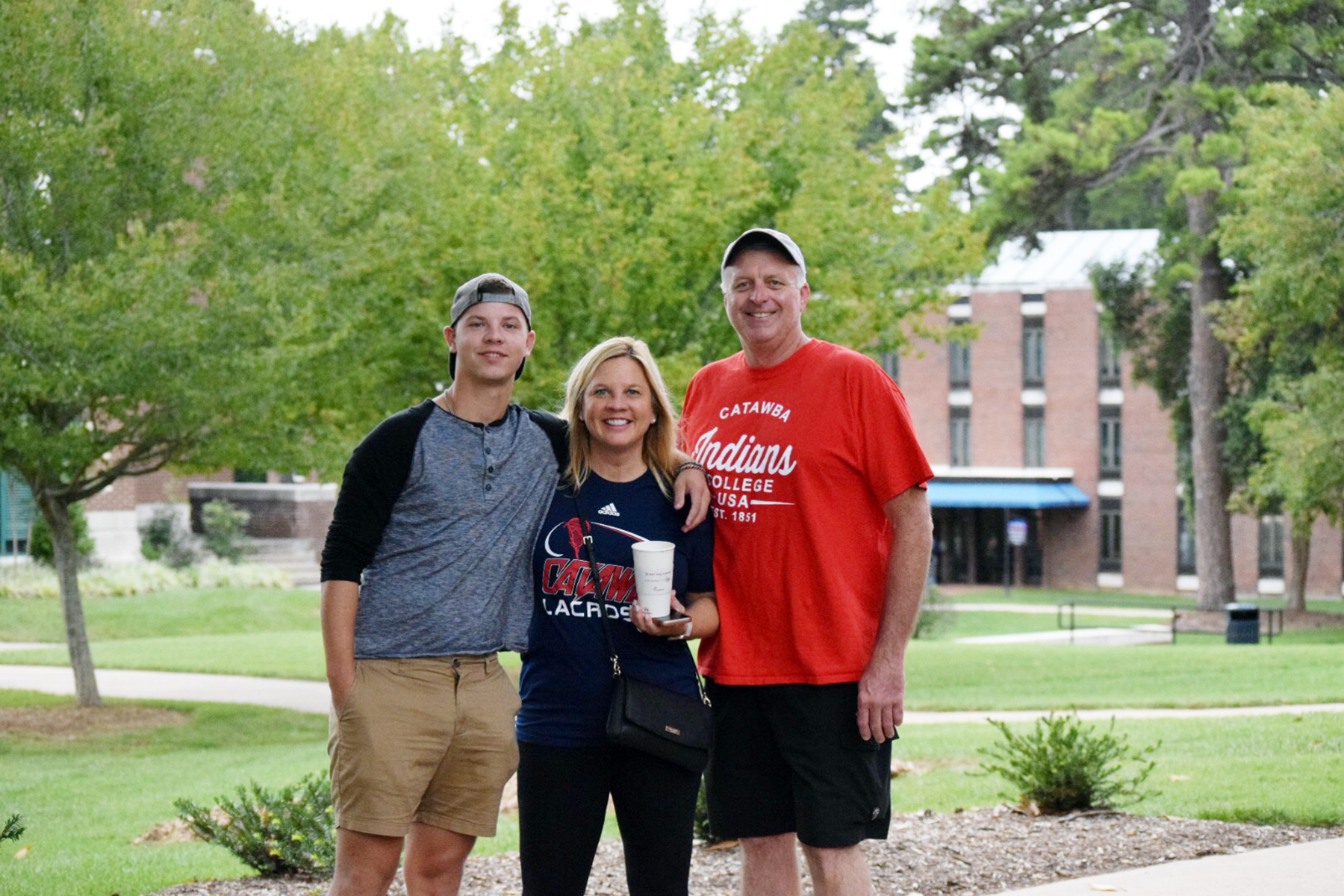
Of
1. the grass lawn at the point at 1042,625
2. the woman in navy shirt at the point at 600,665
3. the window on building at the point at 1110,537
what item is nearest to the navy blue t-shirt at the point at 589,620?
the woman in navy shirt at the point at 600,665

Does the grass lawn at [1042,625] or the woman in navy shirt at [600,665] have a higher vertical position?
the woman in navy shirt at [600,665]

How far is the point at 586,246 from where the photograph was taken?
14023mm

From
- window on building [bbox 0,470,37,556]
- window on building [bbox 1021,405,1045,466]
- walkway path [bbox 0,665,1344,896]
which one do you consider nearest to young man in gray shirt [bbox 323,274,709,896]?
walkway path [bbox 0,665,1344,896]

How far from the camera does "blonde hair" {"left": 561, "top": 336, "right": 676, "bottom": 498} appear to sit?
395 centimetres

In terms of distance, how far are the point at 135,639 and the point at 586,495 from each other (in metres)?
21.0

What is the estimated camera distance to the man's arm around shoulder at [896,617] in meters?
3.95

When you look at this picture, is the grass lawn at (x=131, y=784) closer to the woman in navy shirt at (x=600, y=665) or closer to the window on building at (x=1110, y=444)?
the woman in navy shirt at (x=600, y=665)

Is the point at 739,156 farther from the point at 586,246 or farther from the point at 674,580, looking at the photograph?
the point at 674,580

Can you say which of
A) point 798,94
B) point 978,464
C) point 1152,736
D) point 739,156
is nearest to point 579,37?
point 798,94

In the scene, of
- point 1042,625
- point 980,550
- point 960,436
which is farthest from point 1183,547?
point 1042,625

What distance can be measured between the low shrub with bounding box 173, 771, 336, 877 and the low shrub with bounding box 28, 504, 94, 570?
881 inches

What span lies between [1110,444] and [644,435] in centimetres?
4367

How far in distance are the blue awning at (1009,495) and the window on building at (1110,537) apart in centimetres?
78

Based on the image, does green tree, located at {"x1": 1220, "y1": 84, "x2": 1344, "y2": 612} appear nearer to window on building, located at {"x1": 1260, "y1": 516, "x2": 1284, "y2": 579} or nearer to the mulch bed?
the mulch bed
